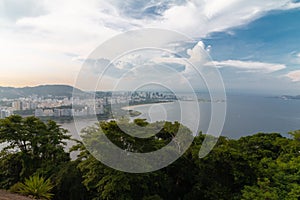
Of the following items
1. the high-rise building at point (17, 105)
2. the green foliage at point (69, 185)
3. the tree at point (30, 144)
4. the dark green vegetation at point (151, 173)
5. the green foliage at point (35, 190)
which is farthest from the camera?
the high-rise building at point (17, 105)

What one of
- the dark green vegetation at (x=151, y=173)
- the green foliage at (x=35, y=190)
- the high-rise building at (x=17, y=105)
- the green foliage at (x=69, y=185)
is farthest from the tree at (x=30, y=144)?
the high-rise building at (x=17, y=105)

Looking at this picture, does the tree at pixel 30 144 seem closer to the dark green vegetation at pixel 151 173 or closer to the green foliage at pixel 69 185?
the dark green vegetation at pixel 151 173

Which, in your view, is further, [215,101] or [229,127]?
[229,127]

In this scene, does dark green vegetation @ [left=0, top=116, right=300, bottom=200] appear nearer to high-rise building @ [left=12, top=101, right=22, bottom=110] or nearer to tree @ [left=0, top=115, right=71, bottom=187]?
tree @ [left=0, top=115, right=71, bottom=187]

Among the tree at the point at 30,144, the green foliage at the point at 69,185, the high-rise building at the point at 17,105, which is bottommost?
the green foliage at the point at 69,185

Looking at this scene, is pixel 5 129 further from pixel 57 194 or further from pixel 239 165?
pixel 239 165

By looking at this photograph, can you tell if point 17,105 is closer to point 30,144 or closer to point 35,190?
point 30,144

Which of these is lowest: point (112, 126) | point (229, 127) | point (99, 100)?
point (229, 127)

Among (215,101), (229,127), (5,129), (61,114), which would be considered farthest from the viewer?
(229,127)

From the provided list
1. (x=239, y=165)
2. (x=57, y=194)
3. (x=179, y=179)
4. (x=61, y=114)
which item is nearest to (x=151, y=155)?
(x=179, y=179)

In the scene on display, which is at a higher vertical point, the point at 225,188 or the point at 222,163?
the point at 222,163
